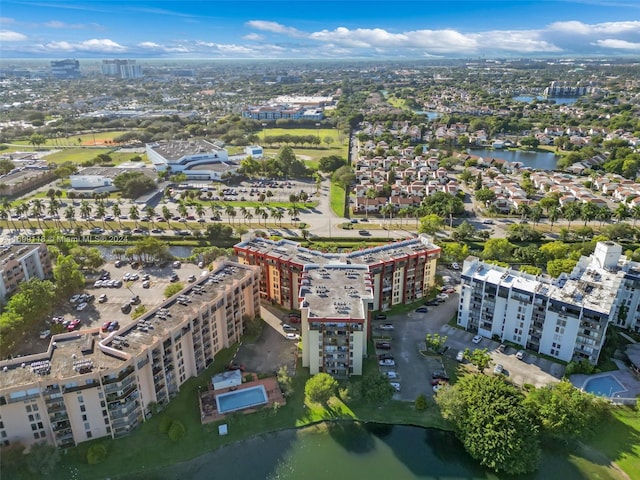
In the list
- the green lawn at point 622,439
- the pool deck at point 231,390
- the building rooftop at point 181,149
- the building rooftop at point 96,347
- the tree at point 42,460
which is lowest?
the green lawn at point 622,439

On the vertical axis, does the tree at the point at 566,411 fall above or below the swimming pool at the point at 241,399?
above

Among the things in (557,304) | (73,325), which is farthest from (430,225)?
(73,325)

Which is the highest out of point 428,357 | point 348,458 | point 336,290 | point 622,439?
point 336,290

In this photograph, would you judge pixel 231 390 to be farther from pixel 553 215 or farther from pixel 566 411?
pixel 553 215

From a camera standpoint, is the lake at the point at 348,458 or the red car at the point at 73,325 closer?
the lake at the point at 348,458

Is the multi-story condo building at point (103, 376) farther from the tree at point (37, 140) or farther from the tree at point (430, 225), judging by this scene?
the tree at point (37, 140)

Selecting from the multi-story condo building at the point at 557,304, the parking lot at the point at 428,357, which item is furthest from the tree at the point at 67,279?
the multi-story condo building at the point at 557,304

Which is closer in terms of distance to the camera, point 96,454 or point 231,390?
point 96,454

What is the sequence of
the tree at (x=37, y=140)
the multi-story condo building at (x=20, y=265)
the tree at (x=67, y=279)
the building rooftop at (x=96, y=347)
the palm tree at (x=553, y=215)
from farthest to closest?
the tree at (x=37, y=140) → the palm tree at (x=553, y=215) → the tree at (x=67, y=279) → the multi-story condo building at (x=20, y=265) → the building rooftop at (x=96, y=347)
